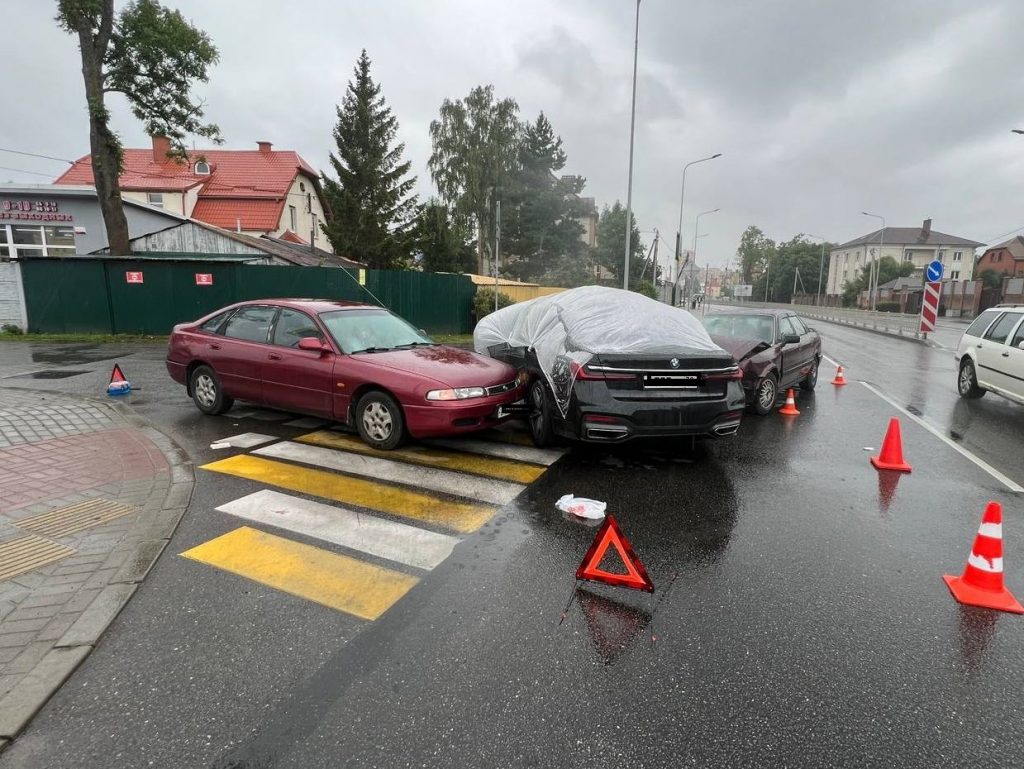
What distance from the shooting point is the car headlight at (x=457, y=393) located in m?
5.78

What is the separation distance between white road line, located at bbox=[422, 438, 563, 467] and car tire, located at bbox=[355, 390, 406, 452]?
594 millimetres

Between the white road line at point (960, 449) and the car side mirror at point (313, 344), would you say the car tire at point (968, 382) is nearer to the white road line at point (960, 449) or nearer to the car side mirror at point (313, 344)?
the white road line at point (960, 449)

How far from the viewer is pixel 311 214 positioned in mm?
40281

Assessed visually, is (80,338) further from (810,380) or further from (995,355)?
(995,355)

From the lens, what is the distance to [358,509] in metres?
4.59

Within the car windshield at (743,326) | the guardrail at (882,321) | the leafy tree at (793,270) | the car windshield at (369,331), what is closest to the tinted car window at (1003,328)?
the car windshield at (743,326)

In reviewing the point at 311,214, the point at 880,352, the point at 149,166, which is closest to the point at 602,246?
the point at 311,214

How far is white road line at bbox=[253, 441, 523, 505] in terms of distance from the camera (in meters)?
5.04

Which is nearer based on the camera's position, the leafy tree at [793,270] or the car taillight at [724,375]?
the car taillight at [724,375]

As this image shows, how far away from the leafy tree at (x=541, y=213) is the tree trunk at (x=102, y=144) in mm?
30110

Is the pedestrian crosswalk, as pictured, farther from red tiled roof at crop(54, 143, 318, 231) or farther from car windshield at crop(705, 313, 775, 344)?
red tiled roof at crop(54, 143, 318, 231)

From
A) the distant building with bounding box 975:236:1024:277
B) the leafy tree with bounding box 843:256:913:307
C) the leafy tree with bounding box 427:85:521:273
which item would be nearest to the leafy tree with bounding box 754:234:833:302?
the leafy tree with bounding box 843:256:913:307

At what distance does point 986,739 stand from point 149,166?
1782 inches

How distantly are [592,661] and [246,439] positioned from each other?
5165mm
